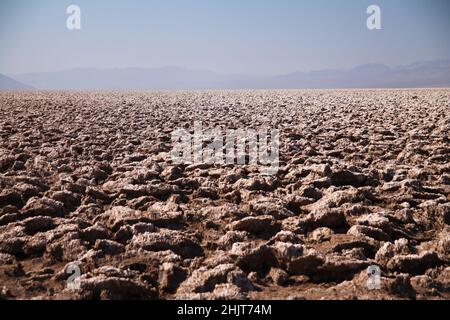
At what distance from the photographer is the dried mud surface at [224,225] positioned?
226 cm

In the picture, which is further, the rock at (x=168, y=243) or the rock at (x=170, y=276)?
the rock at (x=168, y=243)

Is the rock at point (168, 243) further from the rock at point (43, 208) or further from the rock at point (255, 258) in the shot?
the rock at point (43, 208)

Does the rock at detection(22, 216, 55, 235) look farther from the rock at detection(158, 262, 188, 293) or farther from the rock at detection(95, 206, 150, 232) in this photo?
the rock at detection(158, 262, 188, 293)

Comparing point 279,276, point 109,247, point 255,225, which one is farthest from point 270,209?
point 109,247

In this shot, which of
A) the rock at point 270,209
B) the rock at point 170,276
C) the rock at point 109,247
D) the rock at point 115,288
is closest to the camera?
the rock at point 115,288

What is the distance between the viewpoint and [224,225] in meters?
3.19

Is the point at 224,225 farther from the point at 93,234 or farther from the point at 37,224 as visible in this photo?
the point at 37,224

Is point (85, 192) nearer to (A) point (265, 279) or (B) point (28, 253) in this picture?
(B) point (28, 253)

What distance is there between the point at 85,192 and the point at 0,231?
0.99m

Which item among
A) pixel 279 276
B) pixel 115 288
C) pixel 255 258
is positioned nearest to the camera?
pixel 115 288

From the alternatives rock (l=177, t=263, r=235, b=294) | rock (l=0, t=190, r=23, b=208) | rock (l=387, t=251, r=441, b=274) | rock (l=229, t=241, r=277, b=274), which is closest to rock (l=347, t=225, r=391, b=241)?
rock (l=387, t=251, r=441, b=274)

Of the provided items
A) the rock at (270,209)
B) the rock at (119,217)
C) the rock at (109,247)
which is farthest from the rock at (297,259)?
the rock at (119,217)

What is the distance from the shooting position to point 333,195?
3.55m

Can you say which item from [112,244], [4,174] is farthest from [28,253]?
[4,174]
